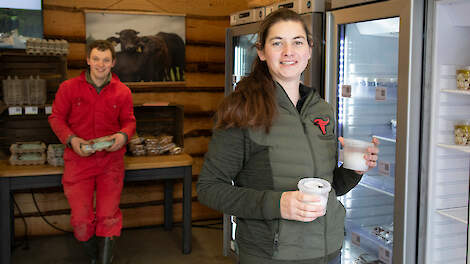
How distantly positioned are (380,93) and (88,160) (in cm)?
228

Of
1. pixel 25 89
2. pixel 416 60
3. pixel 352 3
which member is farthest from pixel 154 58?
pixel 416 60

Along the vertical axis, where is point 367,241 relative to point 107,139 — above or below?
below

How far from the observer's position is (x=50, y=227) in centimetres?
513

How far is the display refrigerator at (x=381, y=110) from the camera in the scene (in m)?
2.53

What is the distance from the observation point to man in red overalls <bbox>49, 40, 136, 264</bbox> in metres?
3.89

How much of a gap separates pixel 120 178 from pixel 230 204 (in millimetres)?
2601

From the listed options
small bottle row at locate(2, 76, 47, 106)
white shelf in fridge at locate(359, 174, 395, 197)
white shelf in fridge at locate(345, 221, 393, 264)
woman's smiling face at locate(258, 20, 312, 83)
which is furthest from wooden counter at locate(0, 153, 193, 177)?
woman's smiling face at locate(258, 20, 312, 83)

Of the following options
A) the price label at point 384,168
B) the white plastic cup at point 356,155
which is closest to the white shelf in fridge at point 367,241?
the price label at point 384,168

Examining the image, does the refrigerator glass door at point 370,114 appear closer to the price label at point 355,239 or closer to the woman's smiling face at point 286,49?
the price label at point 355,239

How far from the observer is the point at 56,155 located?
425cm

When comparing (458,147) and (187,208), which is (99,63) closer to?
(187,208)

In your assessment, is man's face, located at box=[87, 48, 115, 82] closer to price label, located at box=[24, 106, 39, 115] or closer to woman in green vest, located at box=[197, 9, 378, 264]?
price label, located at box=[24, 106, 39, 115]

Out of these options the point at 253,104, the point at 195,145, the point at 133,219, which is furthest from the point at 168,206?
the point at 253,104

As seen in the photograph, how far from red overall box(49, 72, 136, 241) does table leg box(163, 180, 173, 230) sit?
4.17ft
